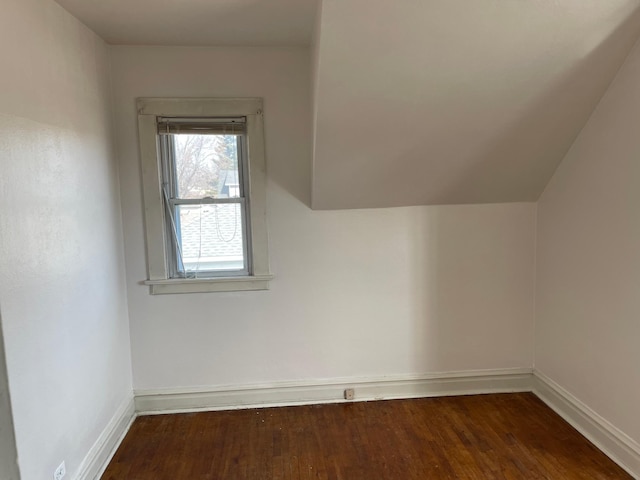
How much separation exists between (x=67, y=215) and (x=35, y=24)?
2.61 ft

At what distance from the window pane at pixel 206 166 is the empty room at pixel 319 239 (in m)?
0.01

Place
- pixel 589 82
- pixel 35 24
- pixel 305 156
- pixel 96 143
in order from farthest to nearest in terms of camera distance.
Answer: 1. pixel 305 156
2. pixel 96 143
3. pixel 589 82
4. pixel 35 24

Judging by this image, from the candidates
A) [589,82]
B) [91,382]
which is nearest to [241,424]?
[91,382]

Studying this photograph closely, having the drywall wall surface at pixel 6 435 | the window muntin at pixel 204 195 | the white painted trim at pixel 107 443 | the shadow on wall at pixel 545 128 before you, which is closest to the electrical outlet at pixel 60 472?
the white painted trim at pixel 107 443

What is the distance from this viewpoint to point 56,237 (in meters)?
1.84

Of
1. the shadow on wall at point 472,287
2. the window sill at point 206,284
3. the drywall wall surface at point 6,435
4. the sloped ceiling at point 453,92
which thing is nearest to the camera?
the drywall wall surface at point 6,435

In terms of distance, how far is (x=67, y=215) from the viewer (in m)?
1.95

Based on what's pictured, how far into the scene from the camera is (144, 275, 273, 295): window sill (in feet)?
8.85

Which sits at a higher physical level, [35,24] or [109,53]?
[109,53]

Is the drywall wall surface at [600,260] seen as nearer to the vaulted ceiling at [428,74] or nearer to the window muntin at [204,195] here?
the vaulted ceiling at [428,74]

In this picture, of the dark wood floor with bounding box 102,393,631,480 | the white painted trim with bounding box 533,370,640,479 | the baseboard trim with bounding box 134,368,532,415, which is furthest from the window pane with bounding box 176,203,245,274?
the white painted trim with bounding box 533,370,640,479

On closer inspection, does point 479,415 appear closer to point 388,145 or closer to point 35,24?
point 388,145

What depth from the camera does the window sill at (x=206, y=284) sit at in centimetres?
270

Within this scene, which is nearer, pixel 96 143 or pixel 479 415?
pixel 96 143
